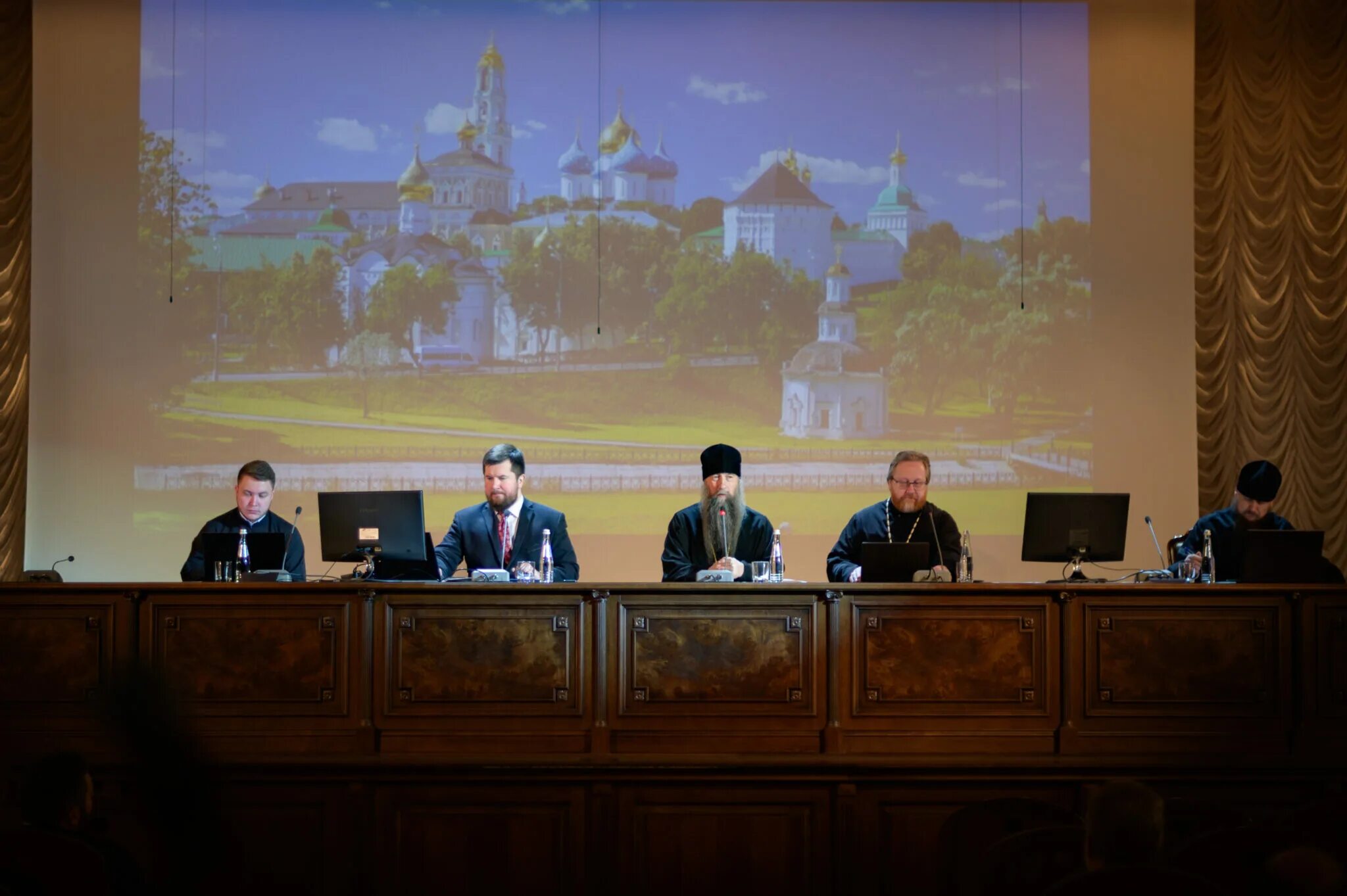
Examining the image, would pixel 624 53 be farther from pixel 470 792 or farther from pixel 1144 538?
pixel 470 792

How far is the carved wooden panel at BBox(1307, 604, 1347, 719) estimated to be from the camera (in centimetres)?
507

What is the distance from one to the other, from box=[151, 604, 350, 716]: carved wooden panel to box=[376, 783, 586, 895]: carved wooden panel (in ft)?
1.61

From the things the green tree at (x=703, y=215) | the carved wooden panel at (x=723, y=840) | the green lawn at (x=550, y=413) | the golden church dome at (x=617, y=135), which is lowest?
the carved wooden panel at (x=723, y=840)

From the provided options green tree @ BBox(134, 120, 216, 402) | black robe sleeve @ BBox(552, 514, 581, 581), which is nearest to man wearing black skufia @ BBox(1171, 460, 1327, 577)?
black robe sleeve @ BBox(552, 514, 581, 581)

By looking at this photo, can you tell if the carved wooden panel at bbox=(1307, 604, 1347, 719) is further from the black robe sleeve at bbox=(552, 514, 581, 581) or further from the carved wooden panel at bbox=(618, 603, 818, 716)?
the black robe sleeve at bbox=(552, 514, 581, 581)

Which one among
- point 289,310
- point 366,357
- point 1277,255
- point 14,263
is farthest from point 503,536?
point 1277,255

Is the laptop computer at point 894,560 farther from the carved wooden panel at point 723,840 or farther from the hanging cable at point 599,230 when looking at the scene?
the hanging cable at point 599,230

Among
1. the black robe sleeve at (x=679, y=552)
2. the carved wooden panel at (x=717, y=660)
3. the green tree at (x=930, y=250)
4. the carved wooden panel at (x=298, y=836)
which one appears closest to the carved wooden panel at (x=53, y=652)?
the carved wooden panel at (x=298, y=836)

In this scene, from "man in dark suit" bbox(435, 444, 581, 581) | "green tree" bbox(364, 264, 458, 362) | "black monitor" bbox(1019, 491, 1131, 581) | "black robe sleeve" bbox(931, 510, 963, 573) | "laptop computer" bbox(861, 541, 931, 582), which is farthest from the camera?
"green tree" bbox(364, 264, 458, 362)

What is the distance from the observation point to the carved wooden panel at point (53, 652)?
16.5ft

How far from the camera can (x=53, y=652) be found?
16.5ft

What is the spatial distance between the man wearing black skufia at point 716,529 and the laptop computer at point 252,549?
1767 mm

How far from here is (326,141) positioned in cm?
798

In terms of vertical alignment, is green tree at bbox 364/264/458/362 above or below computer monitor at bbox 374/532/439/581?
above
